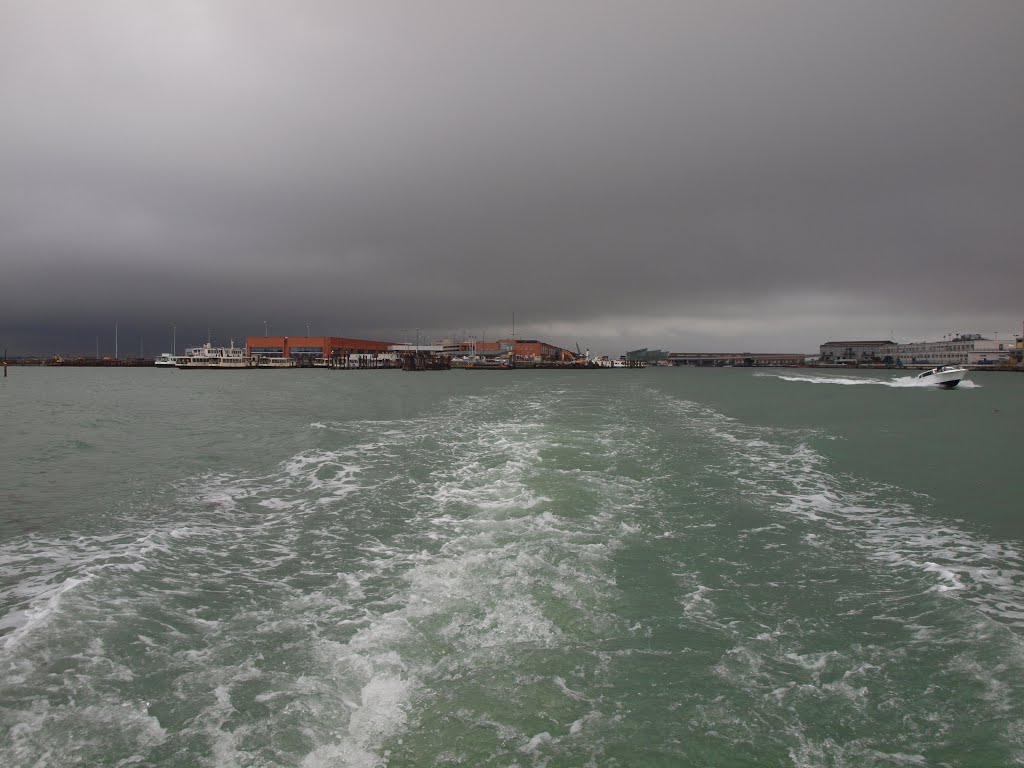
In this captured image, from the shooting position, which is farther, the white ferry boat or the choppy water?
the white ferry boat

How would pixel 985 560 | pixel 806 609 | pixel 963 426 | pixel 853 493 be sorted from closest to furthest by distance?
pixel 806 609 < pixel 985 560 < pixel 853 493 < pixel 963 426

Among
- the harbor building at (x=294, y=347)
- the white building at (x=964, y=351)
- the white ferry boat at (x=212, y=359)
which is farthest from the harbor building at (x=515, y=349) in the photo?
the white building at (x=964, y=351)

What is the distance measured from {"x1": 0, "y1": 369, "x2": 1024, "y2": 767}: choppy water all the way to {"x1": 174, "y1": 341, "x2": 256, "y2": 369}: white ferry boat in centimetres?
13445

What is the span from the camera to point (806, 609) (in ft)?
18.4

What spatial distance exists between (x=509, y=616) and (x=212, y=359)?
14965 centimetres

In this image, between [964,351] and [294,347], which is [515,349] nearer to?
[294,347]

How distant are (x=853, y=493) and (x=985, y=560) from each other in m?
3.92

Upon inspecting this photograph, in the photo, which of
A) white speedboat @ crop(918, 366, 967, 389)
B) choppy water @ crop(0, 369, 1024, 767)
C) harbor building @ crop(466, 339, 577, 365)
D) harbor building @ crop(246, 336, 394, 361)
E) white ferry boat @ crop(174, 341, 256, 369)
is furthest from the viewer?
harbor building @ crop(466, 339, 577, 365)

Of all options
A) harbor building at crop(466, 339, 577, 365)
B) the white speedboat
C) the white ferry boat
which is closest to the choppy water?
the white speedboat

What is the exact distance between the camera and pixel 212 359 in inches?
5212

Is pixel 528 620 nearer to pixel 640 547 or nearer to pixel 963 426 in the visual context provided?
pixel 640 547

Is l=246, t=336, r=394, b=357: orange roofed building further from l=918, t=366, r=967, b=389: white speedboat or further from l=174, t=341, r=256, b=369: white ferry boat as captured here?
l=918, t=366, r=967, b=389: white speedboat

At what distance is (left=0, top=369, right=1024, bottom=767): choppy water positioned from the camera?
11.8 feet

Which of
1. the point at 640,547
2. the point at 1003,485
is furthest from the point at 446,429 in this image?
the point at 1003,485
